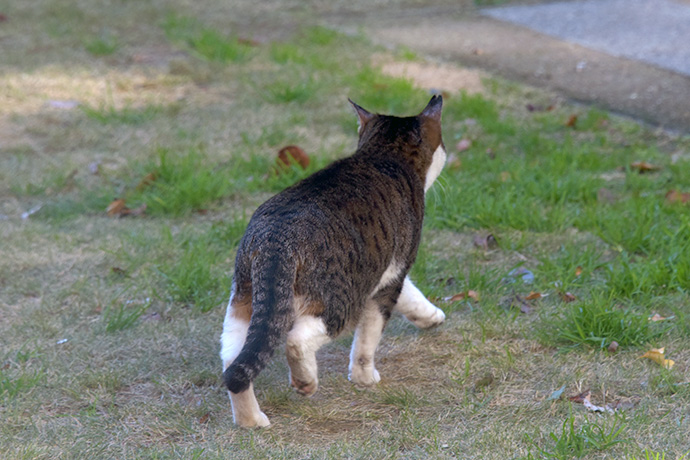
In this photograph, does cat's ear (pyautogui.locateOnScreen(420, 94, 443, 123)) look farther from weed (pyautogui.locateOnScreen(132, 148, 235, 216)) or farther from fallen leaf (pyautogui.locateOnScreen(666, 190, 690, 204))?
weed (pyautogui.locateOnScreen(132, 148, 235, 216))

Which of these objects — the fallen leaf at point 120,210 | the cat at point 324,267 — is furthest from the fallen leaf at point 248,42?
the cat at point 324,267

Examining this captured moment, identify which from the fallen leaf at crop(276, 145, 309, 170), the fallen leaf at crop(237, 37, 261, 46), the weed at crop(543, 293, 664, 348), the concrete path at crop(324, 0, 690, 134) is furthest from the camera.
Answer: the fallen leaf at crop(237, 37, 261, 46)

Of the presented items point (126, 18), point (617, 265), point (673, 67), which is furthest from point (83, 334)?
point (126, 18)

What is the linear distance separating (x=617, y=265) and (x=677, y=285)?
0.32 metres

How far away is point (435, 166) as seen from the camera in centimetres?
334

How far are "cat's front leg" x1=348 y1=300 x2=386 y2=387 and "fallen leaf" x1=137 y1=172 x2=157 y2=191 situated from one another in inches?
87.5

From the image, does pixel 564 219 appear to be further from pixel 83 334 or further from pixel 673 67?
pixel 673 67

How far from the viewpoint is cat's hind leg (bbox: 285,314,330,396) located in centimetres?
253

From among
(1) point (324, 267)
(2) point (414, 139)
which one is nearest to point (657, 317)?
(2) point (414, 139)

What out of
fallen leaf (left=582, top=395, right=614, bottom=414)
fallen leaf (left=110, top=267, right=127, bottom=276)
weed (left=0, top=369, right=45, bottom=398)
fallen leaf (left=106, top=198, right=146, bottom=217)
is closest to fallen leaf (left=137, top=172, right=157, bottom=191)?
fallen leaf (left=106, top=198, right=146, bottom=217)

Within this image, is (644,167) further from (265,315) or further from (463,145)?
(265,315)

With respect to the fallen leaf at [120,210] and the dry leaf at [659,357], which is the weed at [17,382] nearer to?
the fallen leaf at [120,210]

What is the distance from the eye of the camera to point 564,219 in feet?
13.8

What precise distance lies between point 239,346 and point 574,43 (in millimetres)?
5490
